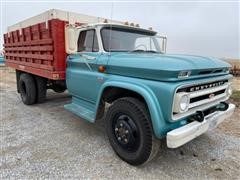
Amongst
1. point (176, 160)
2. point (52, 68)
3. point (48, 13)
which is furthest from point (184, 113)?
point (48, 13)

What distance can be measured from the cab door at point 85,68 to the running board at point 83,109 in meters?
0.12

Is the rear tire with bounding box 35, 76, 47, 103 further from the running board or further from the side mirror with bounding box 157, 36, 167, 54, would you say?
the side mirror with bounding box 157, 36, 167, 54

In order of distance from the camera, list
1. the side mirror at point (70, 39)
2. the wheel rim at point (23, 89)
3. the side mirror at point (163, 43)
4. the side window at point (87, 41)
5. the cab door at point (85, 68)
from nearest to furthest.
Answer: the cab door at point (85, 68)
the side window at point (87, 41)
the side mirror at point (70, 39)
the side mirror at point (163, 43)
the wheel rim at point (23, 89)

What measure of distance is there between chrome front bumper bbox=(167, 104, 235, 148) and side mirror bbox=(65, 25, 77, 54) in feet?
8.77

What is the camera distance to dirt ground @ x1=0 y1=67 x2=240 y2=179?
282cm

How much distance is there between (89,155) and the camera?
329 cm

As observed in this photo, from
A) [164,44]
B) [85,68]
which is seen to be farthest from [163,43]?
[85,68]

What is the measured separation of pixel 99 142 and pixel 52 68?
1931 mm

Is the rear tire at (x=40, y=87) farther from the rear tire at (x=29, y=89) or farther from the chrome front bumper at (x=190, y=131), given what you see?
the chrome front bumper at (x=190, y=131)

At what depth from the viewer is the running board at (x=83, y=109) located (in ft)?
12.2

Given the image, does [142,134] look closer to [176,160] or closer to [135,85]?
[135,85]

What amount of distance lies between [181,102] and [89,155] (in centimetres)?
171

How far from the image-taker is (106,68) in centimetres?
342

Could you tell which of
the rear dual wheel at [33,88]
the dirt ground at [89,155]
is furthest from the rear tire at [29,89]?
the dirt ground at [89,155]
